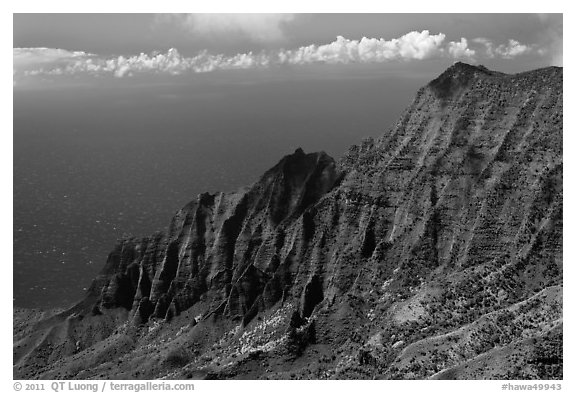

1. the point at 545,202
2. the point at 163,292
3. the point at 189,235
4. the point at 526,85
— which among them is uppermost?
the point at 526,85

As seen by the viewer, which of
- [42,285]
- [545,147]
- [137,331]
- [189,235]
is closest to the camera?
[545,147]

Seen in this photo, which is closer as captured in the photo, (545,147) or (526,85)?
(545,147)

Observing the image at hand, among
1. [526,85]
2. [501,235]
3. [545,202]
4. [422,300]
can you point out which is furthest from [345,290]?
[526,85]

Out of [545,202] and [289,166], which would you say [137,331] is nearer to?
[289,166]

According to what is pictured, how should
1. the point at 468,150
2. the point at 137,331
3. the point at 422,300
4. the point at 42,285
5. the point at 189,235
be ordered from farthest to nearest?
the point at 42,285, the point at 189,235, the point at 137,331, the point at 468,150, the point at 422,300

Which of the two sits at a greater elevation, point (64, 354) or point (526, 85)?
point (526, 85)

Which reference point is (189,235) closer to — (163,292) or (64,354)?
(163,292)
